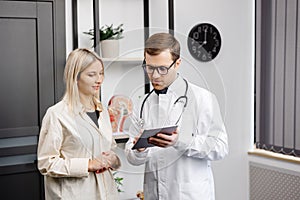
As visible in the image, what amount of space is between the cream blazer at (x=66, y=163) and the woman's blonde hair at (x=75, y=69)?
0.07 meters

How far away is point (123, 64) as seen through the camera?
1.45 metres

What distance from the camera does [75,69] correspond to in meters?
1.71

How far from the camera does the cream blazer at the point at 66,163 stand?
1.89m

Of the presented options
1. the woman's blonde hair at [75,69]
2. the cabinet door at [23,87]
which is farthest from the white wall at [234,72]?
the woman's blonde hair at [75,69]

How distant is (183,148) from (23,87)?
157 centimetres

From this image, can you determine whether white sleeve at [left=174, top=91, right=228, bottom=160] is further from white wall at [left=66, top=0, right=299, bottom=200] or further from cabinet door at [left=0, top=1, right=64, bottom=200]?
white wall at [left=66, top=0, right=299, bottom=200]

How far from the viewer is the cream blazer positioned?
1.89m

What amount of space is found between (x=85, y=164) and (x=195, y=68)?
748 mm

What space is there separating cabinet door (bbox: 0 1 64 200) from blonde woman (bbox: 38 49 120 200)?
30.3 inches

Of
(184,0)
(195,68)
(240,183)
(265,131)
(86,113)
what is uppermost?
(184,0)

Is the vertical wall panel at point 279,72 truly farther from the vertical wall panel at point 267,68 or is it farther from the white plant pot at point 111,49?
the white plant pot at point 111,49

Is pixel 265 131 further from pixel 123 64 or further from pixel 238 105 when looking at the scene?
pixel 123 64

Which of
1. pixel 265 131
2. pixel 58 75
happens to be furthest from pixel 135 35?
pixel 265 131

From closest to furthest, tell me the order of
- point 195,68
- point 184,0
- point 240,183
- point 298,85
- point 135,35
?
point 135,35 < point 195,68 < point 298,85 < point 184,0 < point 240,183
